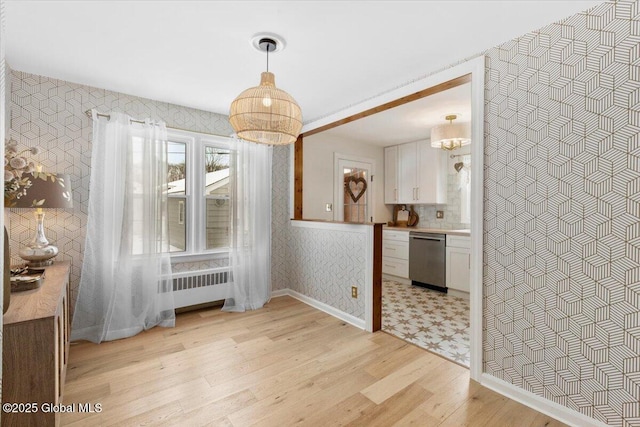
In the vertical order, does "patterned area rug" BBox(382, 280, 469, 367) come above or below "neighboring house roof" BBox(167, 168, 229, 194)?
below

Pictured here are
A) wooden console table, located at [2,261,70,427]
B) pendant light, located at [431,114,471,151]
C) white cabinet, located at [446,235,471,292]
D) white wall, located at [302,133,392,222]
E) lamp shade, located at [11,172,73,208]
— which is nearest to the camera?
wooden console table, located at [2,261,70,427]

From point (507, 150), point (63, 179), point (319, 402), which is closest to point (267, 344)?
point (319, 402)

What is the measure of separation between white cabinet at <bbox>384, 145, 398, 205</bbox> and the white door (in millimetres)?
370

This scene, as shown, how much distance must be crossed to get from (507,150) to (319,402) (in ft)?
6.93

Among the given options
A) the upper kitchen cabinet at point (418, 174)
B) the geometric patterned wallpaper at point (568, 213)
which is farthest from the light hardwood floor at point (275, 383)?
the upper kitchen cabinet at point (418, 174)

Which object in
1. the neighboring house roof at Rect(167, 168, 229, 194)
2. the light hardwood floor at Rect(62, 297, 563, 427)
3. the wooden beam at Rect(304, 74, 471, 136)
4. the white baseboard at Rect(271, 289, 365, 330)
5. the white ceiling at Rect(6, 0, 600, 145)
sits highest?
the white ceiling at Rect(6, 0, 600, 145)

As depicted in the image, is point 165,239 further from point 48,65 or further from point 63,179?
point 48,65

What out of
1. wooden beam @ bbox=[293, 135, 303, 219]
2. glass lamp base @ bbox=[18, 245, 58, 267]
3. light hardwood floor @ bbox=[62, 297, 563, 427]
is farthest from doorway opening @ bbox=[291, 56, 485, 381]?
glass lamp base @ bbox=[18, 245, 58, 267]

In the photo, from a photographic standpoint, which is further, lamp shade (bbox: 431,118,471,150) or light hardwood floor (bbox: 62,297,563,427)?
lamp shade (bbox: 431,118,471,150)

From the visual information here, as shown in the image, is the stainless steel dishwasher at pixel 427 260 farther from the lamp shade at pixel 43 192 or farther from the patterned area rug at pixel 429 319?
the lamp shade at pixel 43 192

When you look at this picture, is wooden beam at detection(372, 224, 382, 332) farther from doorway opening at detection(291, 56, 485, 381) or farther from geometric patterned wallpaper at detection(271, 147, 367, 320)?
doorway opening at detection(291, 56, 485, 381)

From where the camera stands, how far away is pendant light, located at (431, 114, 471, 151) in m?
3.55

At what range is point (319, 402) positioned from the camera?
6.46ft

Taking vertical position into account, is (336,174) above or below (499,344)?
above
